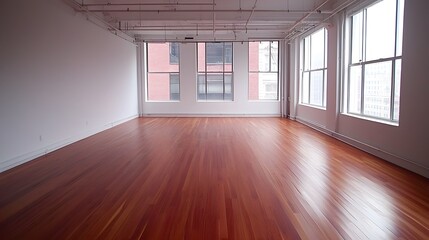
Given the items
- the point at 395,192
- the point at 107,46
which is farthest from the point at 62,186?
the point at 107,46

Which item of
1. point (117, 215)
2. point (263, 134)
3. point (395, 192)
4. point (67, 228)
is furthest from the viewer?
point (263, 134)

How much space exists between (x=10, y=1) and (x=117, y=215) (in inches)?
147

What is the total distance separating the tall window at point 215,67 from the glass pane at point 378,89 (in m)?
6.40

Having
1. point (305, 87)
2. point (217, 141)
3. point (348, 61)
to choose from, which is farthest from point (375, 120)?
point (305, 87)

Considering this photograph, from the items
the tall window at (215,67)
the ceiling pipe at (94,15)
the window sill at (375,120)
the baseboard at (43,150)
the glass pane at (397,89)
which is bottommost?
the baseboard at (43,150)

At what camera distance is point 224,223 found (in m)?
2.73

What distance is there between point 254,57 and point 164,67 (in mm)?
3349

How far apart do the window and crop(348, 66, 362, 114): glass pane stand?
1596 mm

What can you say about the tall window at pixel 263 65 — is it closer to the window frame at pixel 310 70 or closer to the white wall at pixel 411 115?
the window frame at pixel 310 70

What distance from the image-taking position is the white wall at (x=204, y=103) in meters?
11.7

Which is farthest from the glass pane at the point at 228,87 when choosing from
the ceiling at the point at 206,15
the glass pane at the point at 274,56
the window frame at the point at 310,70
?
the window frame at the point at 310,70

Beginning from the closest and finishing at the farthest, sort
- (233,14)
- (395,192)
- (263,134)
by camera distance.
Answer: (395,192), (263,134), (233,14)

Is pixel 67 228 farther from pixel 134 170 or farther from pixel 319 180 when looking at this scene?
pixel 319 180

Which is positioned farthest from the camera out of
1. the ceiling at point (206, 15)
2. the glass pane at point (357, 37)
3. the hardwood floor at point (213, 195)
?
the ceiling at point (206, 15)
